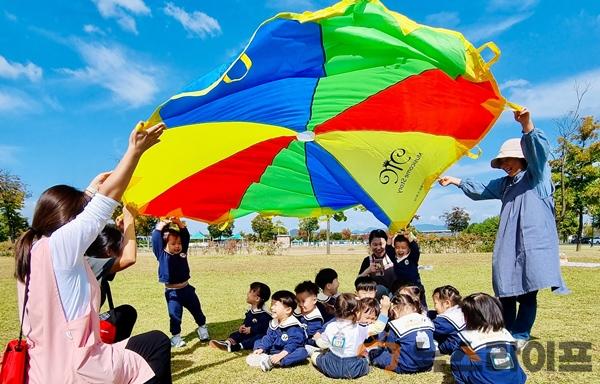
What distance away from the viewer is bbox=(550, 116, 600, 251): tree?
22.4 metres

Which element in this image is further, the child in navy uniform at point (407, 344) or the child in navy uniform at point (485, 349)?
Result: the child in navy uniform at point (407, 344)

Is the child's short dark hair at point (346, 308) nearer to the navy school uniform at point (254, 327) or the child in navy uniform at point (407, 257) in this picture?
the navy school uniform at point (254, 327)

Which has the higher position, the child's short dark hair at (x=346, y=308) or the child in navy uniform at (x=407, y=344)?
the child's short dark hair at (x=346, y=308)

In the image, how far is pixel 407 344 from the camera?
372cm

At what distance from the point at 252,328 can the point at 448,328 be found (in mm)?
2067

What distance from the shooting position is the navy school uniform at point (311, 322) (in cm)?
455

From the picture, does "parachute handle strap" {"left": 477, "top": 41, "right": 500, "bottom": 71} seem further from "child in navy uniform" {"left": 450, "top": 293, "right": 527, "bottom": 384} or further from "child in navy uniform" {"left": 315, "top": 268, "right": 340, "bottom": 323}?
"child in navy uniform" {"left": 315, "top": 268, "right": 340, "bottom": 323}

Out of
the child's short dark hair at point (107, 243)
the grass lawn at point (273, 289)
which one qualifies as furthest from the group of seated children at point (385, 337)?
the child's short dark hair at point (107, 243)

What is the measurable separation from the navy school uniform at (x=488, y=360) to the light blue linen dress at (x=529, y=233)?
0.73 meters

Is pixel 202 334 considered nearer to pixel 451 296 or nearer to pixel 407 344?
pixel 407 344

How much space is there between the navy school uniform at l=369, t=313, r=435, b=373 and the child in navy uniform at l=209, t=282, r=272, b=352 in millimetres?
1484

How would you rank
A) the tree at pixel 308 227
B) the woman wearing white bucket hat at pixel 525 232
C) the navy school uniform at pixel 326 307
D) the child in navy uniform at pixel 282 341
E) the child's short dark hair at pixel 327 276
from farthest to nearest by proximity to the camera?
the tree at pixel 308 227 → the child's short dark hair at pixel 327 276 → the navy school uniform at pixel 326 307 → the child in navy uniform at pixel 282 341 → the woman wearing white bucket hat at pixel 525 232

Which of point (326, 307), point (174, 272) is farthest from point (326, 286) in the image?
point (174, 272)

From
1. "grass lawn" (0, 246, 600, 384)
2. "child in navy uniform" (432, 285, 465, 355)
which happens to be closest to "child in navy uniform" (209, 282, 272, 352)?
"grass lawn" (0, 246, 600, 384)
